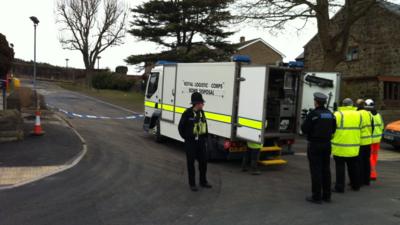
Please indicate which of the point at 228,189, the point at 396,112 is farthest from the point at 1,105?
the point at 396,112

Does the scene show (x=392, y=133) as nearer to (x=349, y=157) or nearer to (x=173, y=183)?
(x=349, y=157)

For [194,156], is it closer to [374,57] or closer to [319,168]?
[319,168]

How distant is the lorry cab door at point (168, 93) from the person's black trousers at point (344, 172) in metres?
5.73

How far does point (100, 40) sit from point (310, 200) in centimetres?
4558

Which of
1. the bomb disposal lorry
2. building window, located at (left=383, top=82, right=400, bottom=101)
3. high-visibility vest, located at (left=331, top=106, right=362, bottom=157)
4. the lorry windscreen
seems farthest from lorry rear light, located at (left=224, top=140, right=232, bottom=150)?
building window, located at (left=383, top=82, right=400, bottom=101)

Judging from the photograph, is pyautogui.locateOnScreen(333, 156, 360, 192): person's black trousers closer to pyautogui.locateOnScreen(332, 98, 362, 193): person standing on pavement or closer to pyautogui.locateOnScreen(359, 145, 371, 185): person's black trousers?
pyautogui.locateOnScreen(332, 98, 362, 193): person standing on pavement

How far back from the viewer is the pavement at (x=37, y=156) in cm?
791

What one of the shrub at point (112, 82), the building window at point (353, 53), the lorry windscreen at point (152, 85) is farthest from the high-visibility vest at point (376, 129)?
the shrub at point (112, 82)

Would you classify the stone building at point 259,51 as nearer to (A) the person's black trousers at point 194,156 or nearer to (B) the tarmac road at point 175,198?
(B) the tarmac road at point 175,198

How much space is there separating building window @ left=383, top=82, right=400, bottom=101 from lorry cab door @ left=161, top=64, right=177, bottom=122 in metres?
14.7

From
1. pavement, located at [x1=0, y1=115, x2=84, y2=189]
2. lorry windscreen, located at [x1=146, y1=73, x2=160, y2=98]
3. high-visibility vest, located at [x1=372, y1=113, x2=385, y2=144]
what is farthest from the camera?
lorry windscreen, located at [x1=146, y1=73, x2=160, y2=98]

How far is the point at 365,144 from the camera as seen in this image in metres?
8.28

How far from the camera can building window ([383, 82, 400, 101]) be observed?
22328 mm

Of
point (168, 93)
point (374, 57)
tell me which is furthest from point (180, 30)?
point (168, 93)
